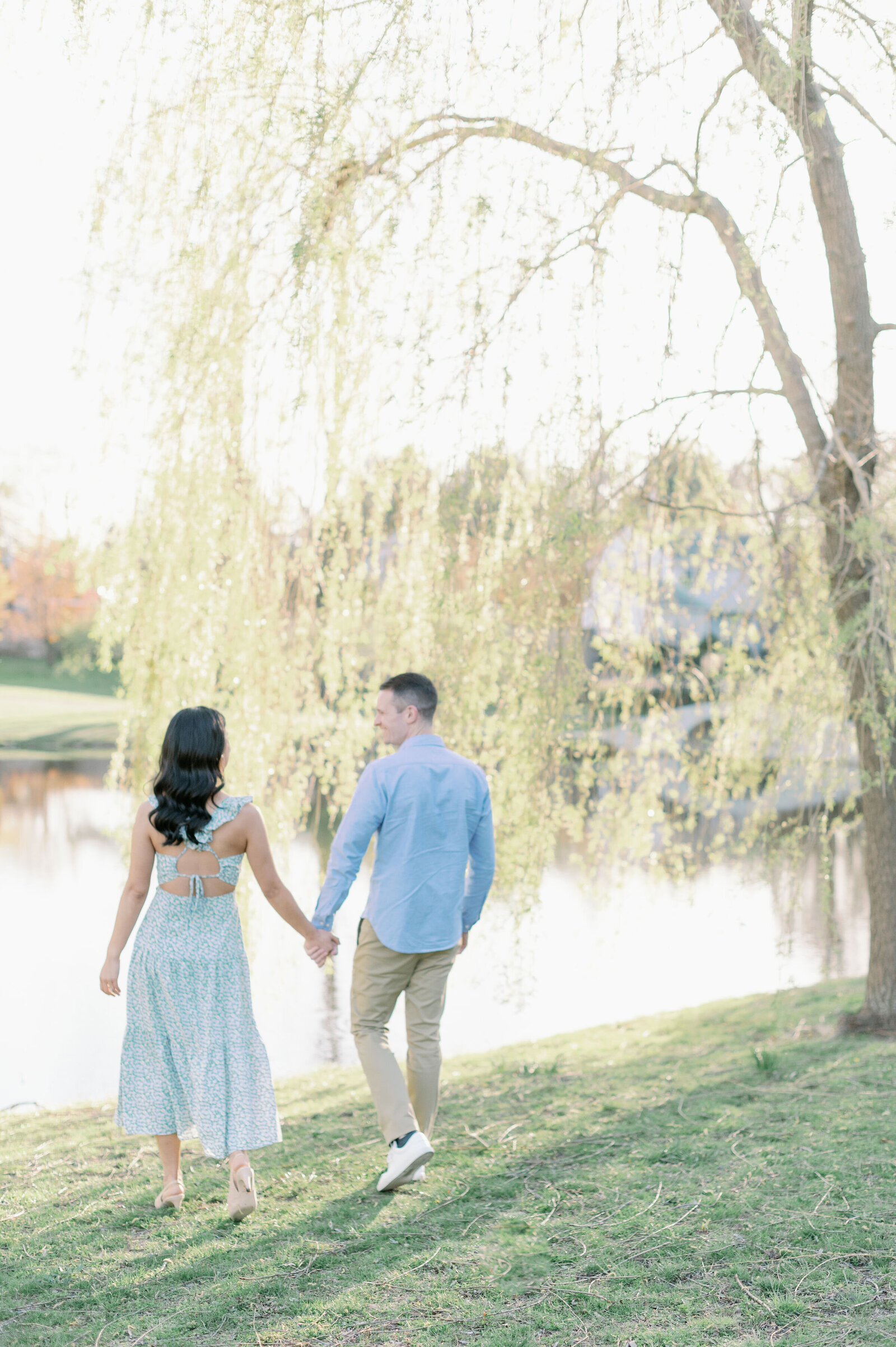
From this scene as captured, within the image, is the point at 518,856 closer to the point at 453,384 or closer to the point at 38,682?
the point at 453,384

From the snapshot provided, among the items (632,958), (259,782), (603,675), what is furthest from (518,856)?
(632,958)

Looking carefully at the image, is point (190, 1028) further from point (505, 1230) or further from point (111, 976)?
point (505, 1230)

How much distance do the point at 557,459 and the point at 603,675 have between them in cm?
212

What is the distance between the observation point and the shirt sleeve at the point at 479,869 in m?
3.68

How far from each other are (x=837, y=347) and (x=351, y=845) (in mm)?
3657

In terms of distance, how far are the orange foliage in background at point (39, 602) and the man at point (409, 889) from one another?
1747 mm

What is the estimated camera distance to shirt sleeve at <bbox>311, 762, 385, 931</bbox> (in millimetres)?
3328

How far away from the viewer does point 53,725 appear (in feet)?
99.3

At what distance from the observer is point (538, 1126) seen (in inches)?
168

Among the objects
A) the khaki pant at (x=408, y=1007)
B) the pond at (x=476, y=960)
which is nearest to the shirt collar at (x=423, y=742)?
the khaki pant at (x=408, y=1007)

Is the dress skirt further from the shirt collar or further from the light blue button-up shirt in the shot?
the shirt collar

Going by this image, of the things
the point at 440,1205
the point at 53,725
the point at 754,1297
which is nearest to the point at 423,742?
the point at 440,1205

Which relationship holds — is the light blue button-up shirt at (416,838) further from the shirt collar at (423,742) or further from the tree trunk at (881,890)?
the tree trunk at (881,890)

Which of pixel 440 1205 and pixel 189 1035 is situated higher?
pixel 189 1035
